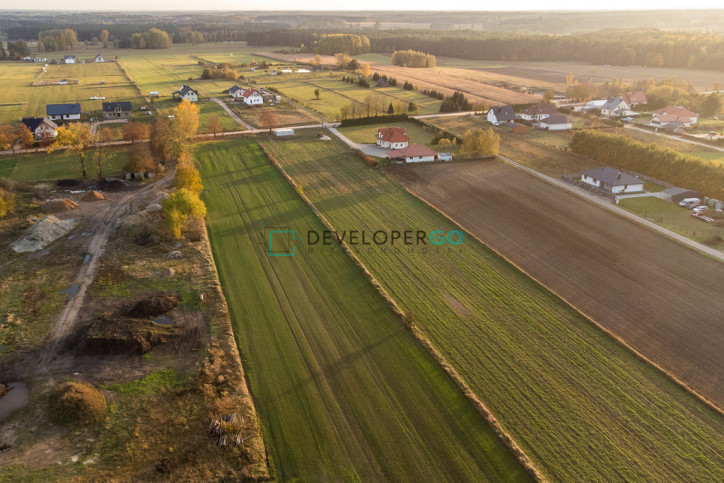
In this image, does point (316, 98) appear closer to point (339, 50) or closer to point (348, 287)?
point (348, 287)

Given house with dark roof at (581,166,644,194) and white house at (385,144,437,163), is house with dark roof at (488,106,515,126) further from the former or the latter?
house with dark roof at (581,166,644,194)

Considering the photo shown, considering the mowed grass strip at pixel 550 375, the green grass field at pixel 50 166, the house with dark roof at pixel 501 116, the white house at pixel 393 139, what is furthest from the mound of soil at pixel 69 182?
the house with dark roof at pixel 501 116

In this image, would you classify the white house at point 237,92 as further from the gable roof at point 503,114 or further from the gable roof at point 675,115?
the gable roof at point 675,115

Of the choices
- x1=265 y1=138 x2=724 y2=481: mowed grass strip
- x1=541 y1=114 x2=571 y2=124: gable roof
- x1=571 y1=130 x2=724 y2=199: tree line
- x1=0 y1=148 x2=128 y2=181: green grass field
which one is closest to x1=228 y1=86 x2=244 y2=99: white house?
x1=0 y1=148 x2=128 y2=181: green grass field

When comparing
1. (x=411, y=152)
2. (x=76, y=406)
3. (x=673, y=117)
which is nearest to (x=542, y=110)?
(x=673, y=117)

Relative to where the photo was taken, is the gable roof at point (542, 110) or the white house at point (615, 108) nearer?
the gable roof at point (542, 110)

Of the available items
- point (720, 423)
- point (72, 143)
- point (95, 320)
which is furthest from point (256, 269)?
point (72, 143)
